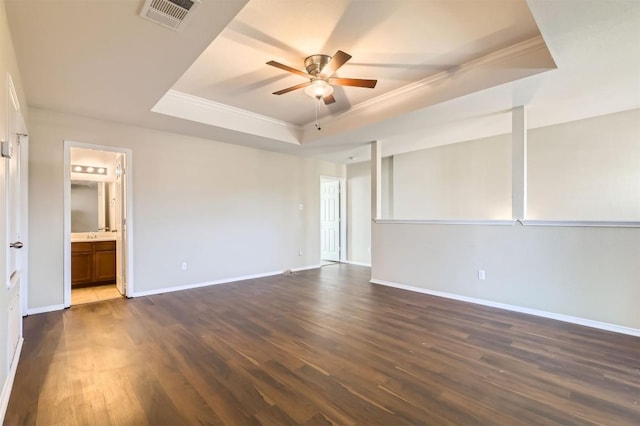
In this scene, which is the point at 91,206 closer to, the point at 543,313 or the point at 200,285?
the point at 200,285

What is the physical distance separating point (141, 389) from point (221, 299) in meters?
2.18

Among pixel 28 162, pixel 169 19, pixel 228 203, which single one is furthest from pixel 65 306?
pixel 169 19

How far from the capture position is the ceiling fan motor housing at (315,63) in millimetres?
2889

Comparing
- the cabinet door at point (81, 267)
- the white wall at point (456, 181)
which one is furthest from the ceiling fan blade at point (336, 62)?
the cabinet door at point (81, 267)

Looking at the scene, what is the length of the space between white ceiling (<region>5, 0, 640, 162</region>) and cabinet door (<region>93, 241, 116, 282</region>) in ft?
7.64

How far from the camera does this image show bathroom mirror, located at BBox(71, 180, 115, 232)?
5453 mm

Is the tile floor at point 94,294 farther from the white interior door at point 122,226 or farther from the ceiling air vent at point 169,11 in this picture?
the ceiling air vent at point 169,11

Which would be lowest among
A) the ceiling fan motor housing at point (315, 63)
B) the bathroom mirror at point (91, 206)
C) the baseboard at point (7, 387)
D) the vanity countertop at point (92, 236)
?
the baseboard at point (7, 387)

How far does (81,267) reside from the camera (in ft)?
16.3

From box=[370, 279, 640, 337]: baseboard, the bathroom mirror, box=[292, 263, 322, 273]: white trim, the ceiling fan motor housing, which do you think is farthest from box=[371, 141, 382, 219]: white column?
the bathroom mirror

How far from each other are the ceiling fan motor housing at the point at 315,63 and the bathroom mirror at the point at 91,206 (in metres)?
4.66

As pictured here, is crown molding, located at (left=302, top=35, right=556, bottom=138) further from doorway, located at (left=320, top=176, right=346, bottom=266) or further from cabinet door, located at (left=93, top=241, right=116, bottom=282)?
cabinet door, located at (left=93, top=241, right=116, bottom=282)

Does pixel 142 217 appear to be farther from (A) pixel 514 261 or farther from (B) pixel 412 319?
(A) pixel 514 261

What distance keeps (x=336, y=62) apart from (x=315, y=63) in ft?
1.22
